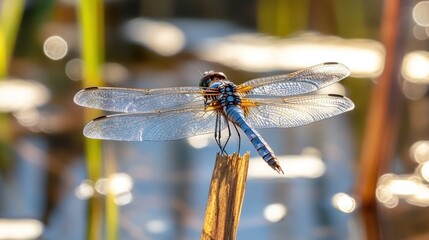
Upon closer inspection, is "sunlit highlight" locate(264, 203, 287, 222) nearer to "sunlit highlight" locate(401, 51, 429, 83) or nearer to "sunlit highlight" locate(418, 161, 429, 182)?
"sunlit highlight" locate(418, 161, 429, 182)

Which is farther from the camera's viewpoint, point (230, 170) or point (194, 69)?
point (194, 69)

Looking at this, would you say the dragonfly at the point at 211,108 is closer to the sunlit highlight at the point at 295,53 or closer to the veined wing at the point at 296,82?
the veined wing at the point at 296,82

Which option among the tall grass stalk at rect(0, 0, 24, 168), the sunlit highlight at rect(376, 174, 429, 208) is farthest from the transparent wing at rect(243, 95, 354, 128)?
the tall grass stalk at rect(0, 0, 24, 168)

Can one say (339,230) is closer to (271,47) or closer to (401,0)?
(401,0)

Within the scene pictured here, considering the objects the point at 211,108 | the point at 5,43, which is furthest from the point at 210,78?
the point at 5,43

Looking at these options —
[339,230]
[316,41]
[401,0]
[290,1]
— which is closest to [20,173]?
[339,230]

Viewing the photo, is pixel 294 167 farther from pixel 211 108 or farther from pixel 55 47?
pixel 55 47
